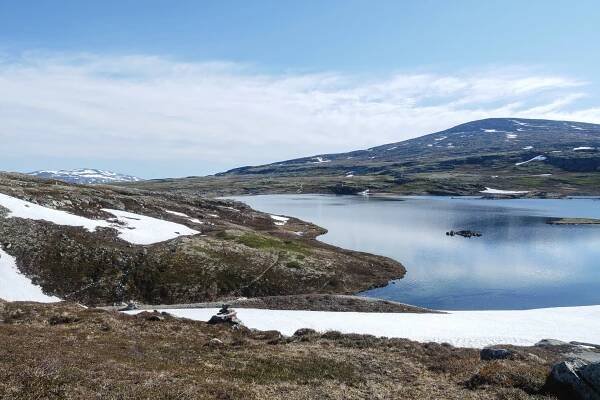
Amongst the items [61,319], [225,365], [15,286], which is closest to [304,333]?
[225,365]

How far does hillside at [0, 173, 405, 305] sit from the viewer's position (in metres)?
60.3

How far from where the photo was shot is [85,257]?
2559 inches

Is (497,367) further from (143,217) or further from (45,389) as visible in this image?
(143,217)

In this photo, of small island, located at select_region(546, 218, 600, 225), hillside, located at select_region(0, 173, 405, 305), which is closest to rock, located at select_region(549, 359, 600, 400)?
hillside, located at select_region(0, 173, 405, 305)

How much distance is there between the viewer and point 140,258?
67.8 metres

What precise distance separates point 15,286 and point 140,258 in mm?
16424

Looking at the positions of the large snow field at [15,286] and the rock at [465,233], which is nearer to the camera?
the large snow field at [15,286]

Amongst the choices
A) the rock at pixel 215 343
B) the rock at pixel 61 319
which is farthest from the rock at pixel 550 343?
the rock at pixel 61 319

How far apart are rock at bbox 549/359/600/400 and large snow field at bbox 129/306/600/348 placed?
17119 mm

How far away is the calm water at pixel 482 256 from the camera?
233 ft

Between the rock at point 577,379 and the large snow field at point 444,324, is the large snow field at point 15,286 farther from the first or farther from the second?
the rock at point 577,379

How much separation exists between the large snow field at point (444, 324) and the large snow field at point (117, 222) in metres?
28.9

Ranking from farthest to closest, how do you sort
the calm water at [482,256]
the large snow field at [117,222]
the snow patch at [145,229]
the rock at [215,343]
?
the snow patch at [145,229], the large snow field at [117,222], the calm water at [482,256], the rock at [215,343]

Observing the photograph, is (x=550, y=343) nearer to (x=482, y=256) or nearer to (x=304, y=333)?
(x=304, y=333)
